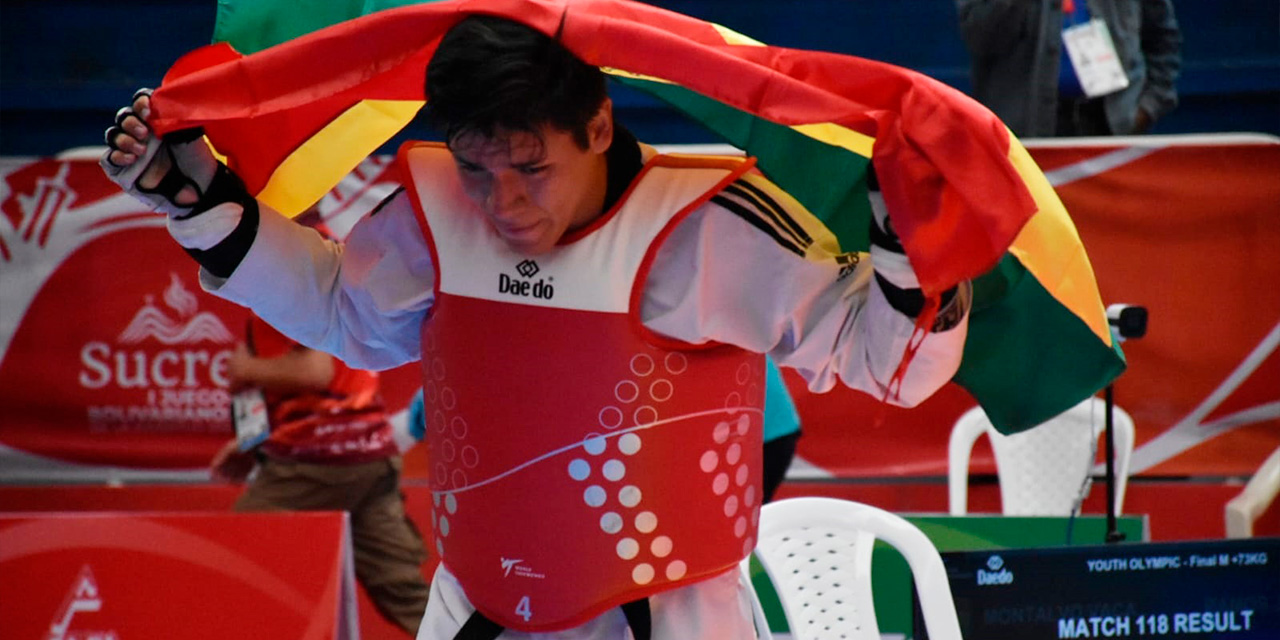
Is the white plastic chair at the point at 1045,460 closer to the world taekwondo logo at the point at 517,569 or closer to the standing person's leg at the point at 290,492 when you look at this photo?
the standing person's leg at the point at 290,492

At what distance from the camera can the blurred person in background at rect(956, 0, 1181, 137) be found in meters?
4.77

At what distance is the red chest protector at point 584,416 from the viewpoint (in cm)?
166

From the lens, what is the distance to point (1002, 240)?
4.55ft

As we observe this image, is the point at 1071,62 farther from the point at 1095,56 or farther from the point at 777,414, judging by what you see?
the point at 777,414

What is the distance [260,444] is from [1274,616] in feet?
7.91

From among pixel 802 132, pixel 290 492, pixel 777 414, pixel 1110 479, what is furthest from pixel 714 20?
pixel 802 132

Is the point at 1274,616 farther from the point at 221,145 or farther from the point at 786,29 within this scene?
the point at 786,29

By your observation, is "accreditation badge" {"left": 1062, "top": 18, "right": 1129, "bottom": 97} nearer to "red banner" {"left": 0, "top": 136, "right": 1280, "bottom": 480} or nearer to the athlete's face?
"red banner" {"left": 0, "top": 136, "right": 1280, "bottom": 480}

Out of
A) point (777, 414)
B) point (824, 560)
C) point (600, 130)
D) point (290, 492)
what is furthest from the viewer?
point (290, 492)

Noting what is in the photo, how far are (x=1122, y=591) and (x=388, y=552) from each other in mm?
1946

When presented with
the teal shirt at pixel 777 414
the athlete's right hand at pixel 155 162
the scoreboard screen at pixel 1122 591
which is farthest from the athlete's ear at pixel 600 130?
the teal shirt at pixel 777 414

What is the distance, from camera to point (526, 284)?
1677 mm

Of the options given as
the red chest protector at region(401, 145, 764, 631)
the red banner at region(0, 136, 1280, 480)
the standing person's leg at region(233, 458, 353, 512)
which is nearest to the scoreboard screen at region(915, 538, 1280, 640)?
the red chest protector at region(401, 145, 764, 631)

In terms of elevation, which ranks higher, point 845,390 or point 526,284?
point 526,284
